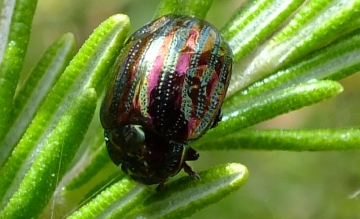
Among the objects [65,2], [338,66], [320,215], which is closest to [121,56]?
[338,66]

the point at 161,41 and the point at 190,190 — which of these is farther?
the point at 161,41

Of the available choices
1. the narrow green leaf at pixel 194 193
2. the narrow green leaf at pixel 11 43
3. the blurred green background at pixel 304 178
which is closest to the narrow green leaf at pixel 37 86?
the narrow green leaf at pixel 11 43

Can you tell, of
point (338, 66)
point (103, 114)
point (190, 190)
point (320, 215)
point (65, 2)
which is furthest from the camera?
point (65, 2)

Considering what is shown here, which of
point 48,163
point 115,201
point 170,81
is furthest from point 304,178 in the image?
point 48,163

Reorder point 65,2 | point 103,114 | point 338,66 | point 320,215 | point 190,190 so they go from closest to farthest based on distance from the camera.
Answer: point 190,190 < point 338,66 < point 103,114 < point 320,215 < point 65,2

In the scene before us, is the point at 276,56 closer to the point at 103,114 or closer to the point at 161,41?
the point at 161,41

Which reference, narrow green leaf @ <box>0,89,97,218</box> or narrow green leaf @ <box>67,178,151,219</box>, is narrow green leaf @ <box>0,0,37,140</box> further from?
narrow green leaf @ <box>67,178,151,219</box>

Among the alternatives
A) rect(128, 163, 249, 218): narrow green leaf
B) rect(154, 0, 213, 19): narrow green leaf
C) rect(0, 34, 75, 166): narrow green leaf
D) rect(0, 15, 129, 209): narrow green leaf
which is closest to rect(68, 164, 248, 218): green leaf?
rect(128, 163, 249, 218): narrow green leaf
